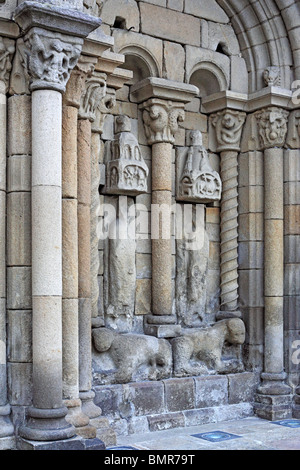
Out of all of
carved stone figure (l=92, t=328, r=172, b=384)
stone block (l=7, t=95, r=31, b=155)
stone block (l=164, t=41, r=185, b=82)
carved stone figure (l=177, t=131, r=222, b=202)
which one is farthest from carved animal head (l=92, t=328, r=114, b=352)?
stone block (l=164, t=41, r=185, b=82)

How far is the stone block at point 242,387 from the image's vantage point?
20.6 ft

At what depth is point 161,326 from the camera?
19.5ft

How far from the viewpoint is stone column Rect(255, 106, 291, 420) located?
6383 mm

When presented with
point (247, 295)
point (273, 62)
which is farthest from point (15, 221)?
point (273, 62)

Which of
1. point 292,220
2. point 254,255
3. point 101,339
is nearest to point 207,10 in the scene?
point 292,220

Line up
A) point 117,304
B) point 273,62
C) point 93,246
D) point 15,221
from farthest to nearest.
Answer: point 273,62 < point 117,304 < point 93,246 < point 15,221

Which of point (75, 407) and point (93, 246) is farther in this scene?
point (93, 246)

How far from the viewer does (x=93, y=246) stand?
17.9 feet

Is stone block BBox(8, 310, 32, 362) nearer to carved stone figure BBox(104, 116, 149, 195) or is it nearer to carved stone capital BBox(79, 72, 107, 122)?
carved stone capital BBox(79, 72, 107, 122)

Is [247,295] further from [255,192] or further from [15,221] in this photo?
[15,221]

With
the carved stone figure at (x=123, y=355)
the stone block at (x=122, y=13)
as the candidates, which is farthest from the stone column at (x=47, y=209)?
the stone block at (x=122, y=13)

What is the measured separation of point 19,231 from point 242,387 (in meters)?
2.92

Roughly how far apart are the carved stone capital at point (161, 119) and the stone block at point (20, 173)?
1791mm
